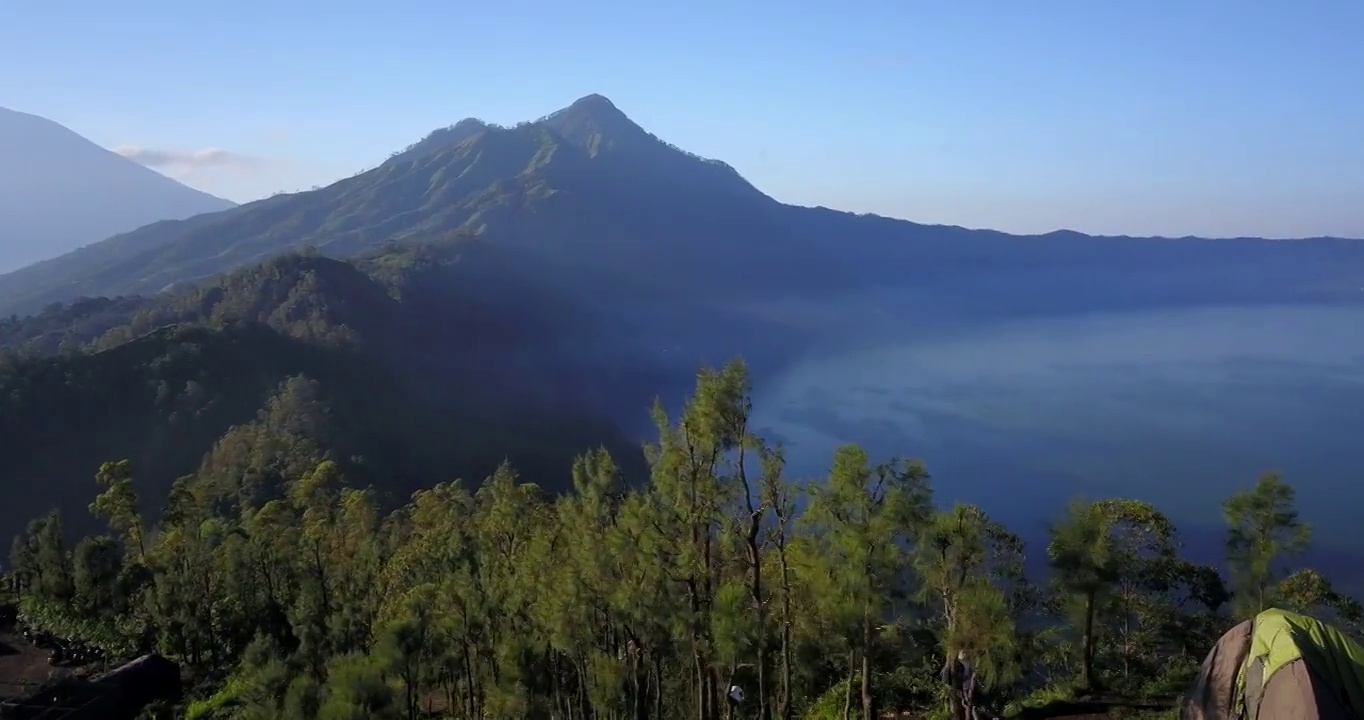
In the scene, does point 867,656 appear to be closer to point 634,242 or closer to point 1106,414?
point 1106,414

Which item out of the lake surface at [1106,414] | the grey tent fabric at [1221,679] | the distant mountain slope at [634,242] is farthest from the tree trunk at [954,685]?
the distant mountain slope at [634,242]

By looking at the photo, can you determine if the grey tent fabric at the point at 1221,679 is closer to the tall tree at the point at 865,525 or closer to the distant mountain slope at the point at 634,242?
the tall tree at the point at 865,525

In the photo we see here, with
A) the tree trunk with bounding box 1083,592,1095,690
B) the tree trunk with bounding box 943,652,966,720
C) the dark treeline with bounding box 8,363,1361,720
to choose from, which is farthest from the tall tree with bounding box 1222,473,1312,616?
the tree trunk with bounding box 943,652,966,720

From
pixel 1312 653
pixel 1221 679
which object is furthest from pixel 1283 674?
pixel 1221 679

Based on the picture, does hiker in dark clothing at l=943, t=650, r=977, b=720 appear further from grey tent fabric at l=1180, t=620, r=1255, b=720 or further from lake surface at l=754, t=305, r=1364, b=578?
lake surface at l=754, t=305, r=1364, b=578

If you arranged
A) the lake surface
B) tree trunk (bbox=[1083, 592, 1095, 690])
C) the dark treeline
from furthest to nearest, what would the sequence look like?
the lake surface → tree trunk (bbox=[1083, 592, 1095, 690]) → the dark treeline
